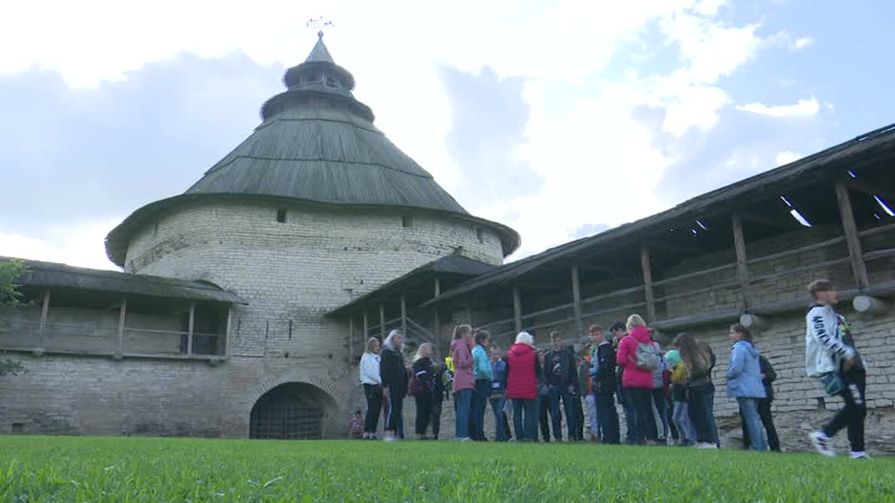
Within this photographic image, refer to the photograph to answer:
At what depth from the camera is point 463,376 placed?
28.0 feet

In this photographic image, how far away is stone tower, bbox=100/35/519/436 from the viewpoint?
828 inches

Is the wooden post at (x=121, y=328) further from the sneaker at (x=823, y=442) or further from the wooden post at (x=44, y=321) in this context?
the sneaker at (x=823, y=442)

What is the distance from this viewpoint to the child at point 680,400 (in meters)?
7.57

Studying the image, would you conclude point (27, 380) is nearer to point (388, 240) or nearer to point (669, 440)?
point (388, 240)

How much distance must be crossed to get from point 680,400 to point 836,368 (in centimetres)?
272

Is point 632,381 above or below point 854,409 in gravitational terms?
above

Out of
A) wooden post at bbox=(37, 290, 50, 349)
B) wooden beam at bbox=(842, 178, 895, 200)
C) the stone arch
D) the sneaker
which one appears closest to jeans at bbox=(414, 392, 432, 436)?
the sneaker

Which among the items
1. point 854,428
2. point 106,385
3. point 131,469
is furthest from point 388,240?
point 131,469

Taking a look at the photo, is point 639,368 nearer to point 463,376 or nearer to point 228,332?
point 463,376

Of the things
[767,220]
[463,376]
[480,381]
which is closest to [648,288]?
[767,220]

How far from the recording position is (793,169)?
8938 millimetres

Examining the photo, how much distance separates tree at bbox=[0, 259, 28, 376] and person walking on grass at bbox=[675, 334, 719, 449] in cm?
1445

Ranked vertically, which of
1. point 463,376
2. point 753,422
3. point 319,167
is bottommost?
point 753,422

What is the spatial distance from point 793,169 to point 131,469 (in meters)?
8.50
